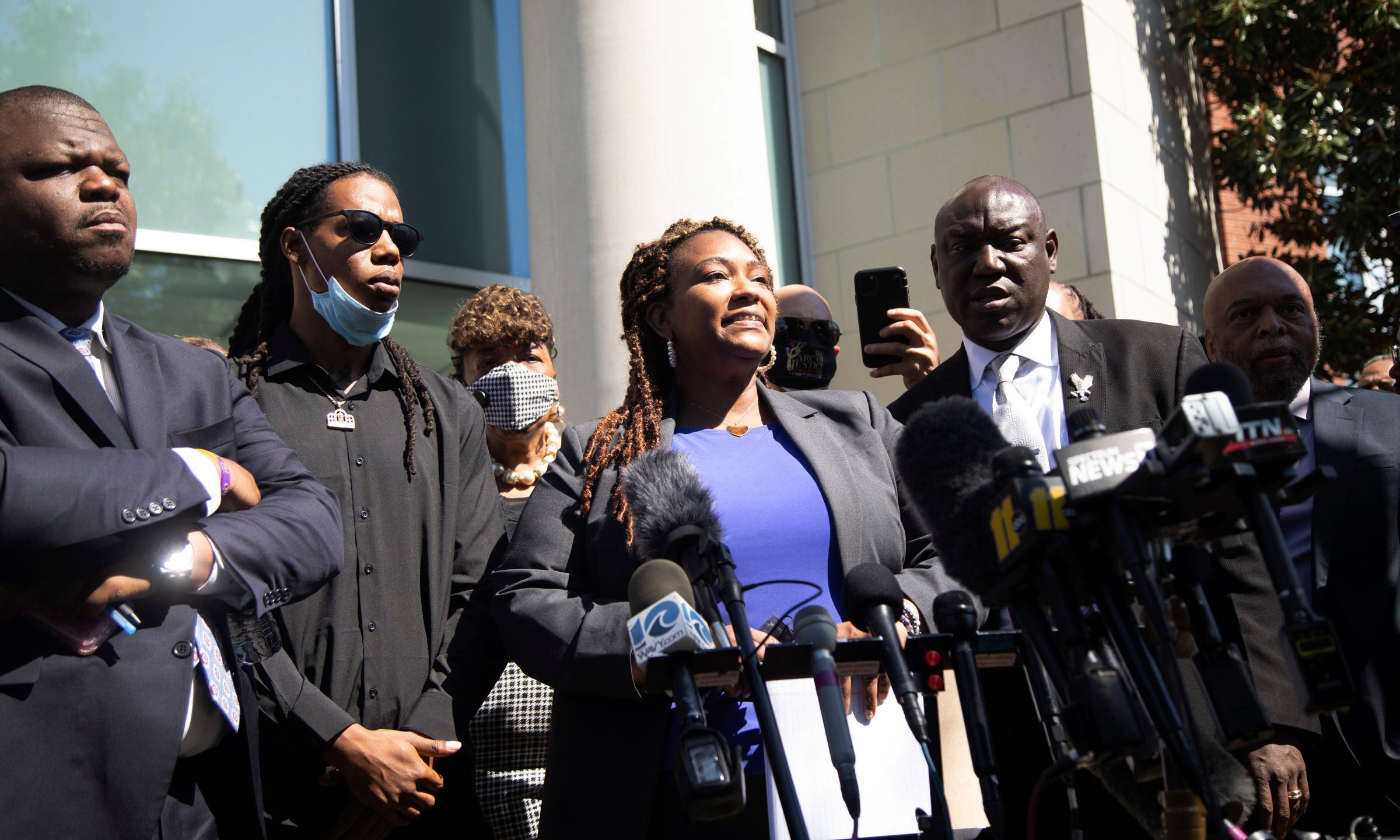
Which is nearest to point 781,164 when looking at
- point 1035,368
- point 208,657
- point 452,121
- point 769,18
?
point 769,18

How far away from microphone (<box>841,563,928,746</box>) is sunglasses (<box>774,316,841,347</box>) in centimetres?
248

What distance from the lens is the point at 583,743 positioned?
10.5ft

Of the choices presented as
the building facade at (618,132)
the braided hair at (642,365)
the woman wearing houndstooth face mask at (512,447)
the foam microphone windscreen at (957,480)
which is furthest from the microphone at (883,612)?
the building facade at (618,132)

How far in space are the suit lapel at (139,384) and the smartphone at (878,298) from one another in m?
2.72

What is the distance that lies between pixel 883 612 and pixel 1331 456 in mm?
2564

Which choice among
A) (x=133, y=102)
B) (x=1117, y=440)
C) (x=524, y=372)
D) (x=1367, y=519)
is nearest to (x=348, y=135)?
(x=133, y=102)

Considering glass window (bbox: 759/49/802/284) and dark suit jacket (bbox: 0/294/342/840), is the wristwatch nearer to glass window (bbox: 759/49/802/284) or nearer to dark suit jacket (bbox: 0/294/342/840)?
dark suit jacket (bbox: 0/294/342/840)

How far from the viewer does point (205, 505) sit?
9.07 ft

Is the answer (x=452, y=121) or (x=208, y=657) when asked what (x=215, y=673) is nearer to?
(x=208, y=657)

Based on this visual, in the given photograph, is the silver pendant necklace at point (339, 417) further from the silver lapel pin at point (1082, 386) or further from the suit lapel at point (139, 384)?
the silver lapel pin at point (1082, 386)

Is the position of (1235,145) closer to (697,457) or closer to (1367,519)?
(1367,519)

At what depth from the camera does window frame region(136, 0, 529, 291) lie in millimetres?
6887

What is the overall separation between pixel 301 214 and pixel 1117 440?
3.16 meters

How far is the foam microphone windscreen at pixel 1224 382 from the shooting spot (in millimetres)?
1949
